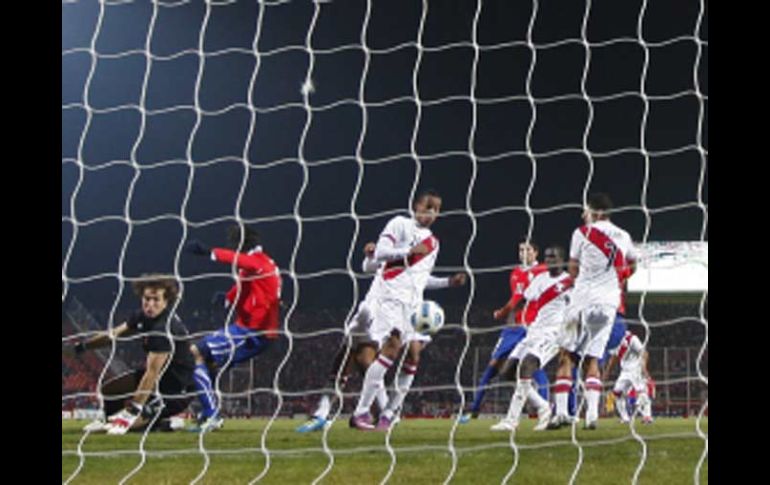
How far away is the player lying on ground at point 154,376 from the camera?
3.17 m

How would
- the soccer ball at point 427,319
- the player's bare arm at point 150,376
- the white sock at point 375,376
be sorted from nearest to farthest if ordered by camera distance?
the white sock at point 375,376 → the player's bare arm at point 150,376 → the soccer ball at point 427,319

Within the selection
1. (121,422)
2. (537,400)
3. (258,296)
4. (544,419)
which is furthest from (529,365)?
(121,422)

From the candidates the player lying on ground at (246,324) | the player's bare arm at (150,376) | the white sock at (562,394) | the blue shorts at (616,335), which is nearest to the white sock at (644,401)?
the blue shorts at (616,335)

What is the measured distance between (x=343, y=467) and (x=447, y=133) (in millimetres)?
5226

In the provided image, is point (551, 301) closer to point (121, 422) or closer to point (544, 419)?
point (544, 419)

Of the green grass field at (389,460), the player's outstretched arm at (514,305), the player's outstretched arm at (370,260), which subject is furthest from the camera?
the player's outstretched arm at (514,305)

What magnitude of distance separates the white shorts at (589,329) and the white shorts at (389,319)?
58 cm

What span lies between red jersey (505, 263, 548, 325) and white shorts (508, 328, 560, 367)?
0.08 meters

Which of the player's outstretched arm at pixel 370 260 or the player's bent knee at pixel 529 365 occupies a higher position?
the player's outstretched arm at pixel 370 260

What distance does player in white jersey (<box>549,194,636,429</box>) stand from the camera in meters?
3.09

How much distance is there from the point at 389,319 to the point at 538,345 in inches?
26.5

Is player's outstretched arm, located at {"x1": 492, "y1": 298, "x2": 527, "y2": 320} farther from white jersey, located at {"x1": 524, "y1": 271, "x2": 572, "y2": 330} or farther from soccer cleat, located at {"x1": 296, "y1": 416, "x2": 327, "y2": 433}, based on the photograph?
soccer cleat, located at {"x1": 296, "y1": 416, "x2": 327, "y2": 433}

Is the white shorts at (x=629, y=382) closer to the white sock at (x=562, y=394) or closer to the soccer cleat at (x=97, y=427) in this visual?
Result: the white sock at (x=562, y=394)
